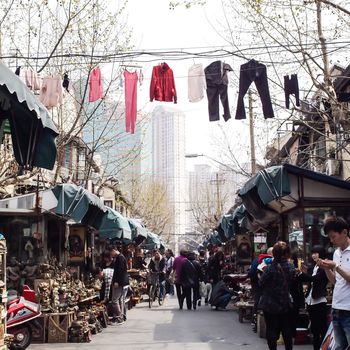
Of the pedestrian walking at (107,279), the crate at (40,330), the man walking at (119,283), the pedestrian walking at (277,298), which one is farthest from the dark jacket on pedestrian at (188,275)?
the pedestrian walking at (277,298)

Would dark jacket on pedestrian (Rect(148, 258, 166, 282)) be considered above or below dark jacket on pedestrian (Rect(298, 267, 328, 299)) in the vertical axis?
below

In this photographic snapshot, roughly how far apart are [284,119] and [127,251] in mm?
13447

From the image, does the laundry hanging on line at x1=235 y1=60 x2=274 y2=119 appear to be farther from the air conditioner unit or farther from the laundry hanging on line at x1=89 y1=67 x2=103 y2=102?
the air conditioner unit

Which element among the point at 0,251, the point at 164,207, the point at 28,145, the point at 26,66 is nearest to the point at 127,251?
the point at 26,66

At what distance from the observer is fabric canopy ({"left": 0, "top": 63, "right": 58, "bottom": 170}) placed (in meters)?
6.26

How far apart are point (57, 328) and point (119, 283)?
2848 millimetres

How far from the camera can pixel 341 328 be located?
19.2 feet

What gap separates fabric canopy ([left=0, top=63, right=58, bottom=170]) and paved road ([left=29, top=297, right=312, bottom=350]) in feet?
16.1

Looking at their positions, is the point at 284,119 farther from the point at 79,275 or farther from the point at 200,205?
the point at 200,205

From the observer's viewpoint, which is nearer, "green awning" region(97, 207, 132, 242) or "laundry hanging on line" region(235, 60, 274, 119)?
"laundry hanging on line" region(235, 60, 274, 119)

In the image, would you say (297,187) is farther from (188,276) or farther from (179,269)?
(179,269)

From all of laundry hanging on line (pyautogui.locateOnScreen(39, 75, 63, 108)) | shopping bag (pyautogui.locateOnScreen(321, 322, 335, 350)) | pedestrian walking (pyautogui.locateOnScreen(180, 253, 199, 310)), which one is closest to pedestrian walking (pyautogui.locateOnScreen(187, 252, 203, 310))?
pedestrian walking (pyautogui.locateOnScreen(180, 253, 199, 310))

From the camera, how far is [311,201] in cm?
1214

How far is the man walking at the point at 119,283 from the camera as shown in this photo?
1387 cm
